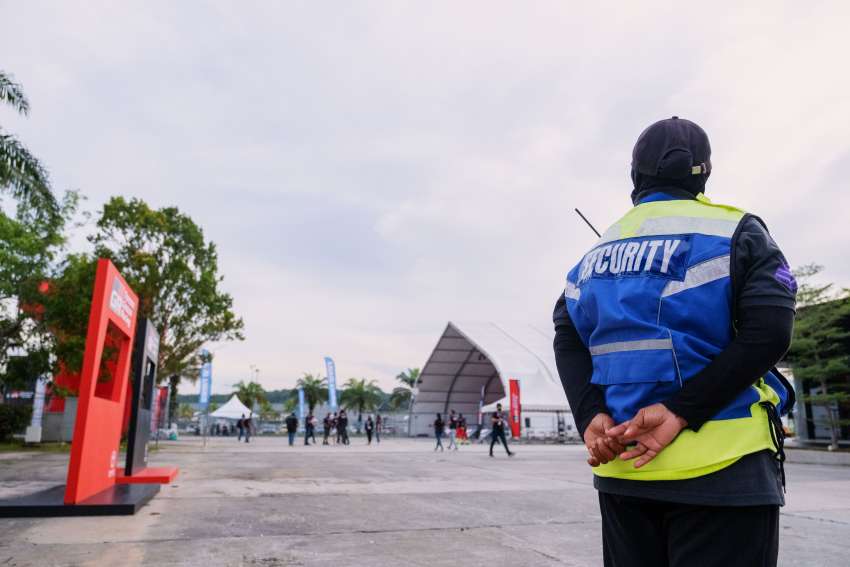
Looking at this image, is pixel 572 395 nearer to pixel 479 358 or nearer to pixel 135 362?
pixel 135 362

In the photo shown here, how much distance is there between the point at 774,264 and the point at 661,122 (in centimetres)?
61

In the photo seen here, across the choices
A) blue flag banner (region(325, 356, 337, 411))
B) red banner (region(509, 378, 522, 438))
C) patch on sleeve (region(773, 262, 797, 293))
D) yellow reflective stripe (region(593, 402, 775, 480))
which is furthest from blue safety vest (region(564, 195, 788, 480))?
blue flag banner (region(325, 356, 337, 411))

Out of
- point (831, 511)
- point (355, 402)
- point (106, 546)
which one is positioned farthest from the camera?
point (355, 402)

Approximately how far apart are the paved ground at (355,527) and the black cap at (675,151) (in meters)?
3.19

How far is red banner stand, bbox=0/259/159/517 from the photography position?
18.9ft

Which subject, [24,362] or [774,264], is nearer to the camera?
[774,264]

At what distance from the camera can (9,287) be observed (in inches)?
808

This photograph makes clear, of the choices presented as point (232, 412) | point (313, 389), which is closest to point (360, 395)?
point (313, 389)

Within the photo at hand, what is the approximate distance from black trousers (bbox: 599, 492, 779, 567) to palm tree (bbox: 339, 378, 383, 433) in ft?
248

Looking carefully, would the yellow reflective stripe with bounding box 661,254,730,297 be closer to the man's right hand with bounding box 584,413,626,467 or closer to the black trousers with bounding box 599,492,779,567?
the man's right hand with bounding box 584,413,626,467

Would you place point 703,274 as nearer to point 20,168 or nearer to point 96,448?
point 96,448

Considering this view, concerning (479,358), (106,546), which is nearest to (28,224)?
(106,546)

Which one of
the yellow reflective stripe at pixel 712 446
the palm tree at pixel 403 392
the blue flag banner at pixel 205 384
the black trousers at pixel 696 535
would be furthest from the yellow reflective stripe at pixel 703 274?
the palm tree at pixel 403 392

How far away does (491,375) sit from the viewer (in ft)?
179
